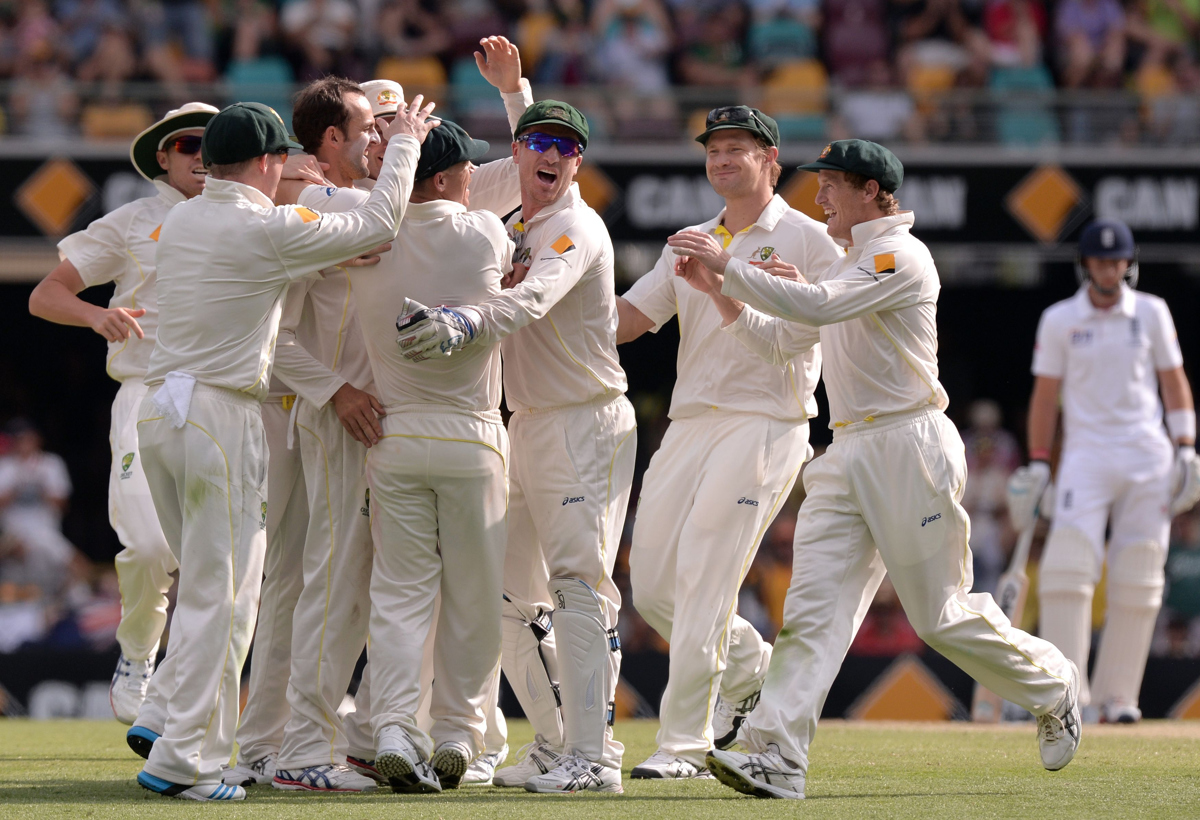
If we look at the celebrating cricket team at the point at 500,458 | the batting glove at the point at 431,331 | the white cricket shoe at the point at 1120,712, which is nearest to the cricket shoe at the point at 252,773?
the celebrating cricket team at the point at 500,458

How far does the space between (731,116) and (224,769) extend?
3088 mm

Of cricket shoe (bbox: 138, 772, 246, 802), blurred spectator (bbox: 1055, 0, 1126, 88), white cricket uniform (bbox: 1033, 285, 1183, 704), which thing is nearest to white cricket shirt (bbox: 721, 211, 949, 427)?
cricket shoe (bbox: 138, 772, 246, 802)

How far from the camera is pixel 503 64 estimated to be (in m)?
6.40

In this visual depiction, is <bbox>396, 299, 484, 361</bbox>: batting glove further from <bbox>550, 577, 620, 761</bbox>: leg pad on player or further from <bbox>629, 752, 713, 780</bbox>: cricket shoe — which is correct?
<bbox>629, 752, 713, 780</bbox>: cricket shoe

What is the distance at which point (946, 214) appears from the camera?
12.1 metres

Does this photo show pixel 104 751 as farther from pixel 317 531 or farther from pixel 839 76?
pixel 839 76

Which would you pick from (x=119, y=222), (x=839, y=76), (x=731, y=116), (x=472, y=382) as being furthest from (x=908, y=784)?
Answer: (x=839, y=76)

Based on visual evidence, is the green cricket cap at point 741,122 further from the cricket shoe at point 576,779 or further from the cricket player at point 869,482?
the cricket shoe at point 576,779

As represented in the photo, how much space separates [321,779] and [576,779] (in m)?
0.91

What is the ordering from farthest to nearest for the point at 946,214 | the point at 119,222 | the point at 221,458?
the point at 946,214
the point at 119,222
the point at 221,458

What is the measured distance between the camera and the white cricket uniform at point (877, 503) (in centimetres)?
529

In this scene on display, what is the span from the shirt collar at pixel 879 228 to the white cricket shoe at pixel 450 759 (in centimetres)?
229

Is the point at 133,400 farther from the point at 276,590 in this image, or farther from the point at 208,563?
the point at 208,563

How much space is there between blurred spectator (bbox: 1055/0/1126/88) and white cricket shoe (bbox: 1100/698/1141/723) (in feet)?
22.0
